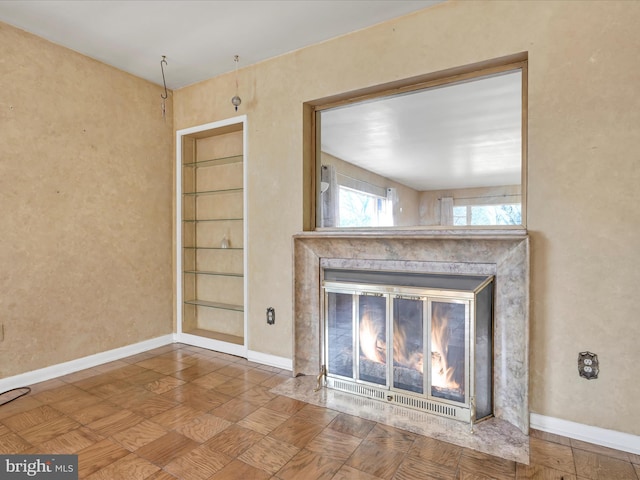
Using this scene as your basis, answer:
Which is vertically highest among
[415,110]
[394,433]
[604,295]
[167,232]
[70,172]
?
[415,110]

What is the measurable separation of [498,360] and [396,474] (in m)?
0.94

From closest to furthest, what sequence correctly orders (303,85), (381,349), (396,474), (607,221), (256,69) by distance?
(396,474), (607,221), (381,349), (303,85), (256,69)

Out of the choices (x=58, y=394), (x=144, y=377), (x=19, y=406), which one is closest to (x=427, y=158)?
(x=144, y=377)

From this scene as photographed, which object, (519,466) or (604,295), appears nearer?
(519,466)

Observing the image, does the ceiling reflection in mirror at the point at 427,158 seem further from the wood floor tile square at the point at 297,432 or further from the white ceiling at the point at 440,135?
the wood floor tile square at the point at 297,432

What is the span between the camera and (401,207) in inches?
99.3

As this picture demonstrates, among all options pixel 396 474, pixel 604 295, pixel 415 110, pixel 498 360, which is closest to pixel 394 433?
pixel 396 474

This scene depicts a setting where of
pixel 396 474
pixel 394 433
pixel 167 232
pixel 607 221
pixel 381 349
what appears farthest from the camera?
pixel 167 232

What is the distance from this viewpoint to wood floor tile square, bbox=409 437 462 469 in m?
1.78

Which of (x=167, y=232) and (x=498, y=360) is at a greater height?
(x=167, y=232)

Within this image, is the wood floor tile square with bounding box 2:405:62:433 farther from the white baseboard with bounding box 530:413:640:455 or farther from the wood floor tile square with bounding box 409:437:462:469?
the white baseboard with bounding box 530:413:640:455

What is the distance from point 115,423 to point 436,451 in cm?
185

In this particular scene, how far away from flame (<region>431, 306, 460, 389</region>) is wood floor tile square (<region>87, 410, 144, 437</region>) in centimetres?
185

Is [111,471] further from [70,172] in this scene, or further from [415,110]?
[415,110]
